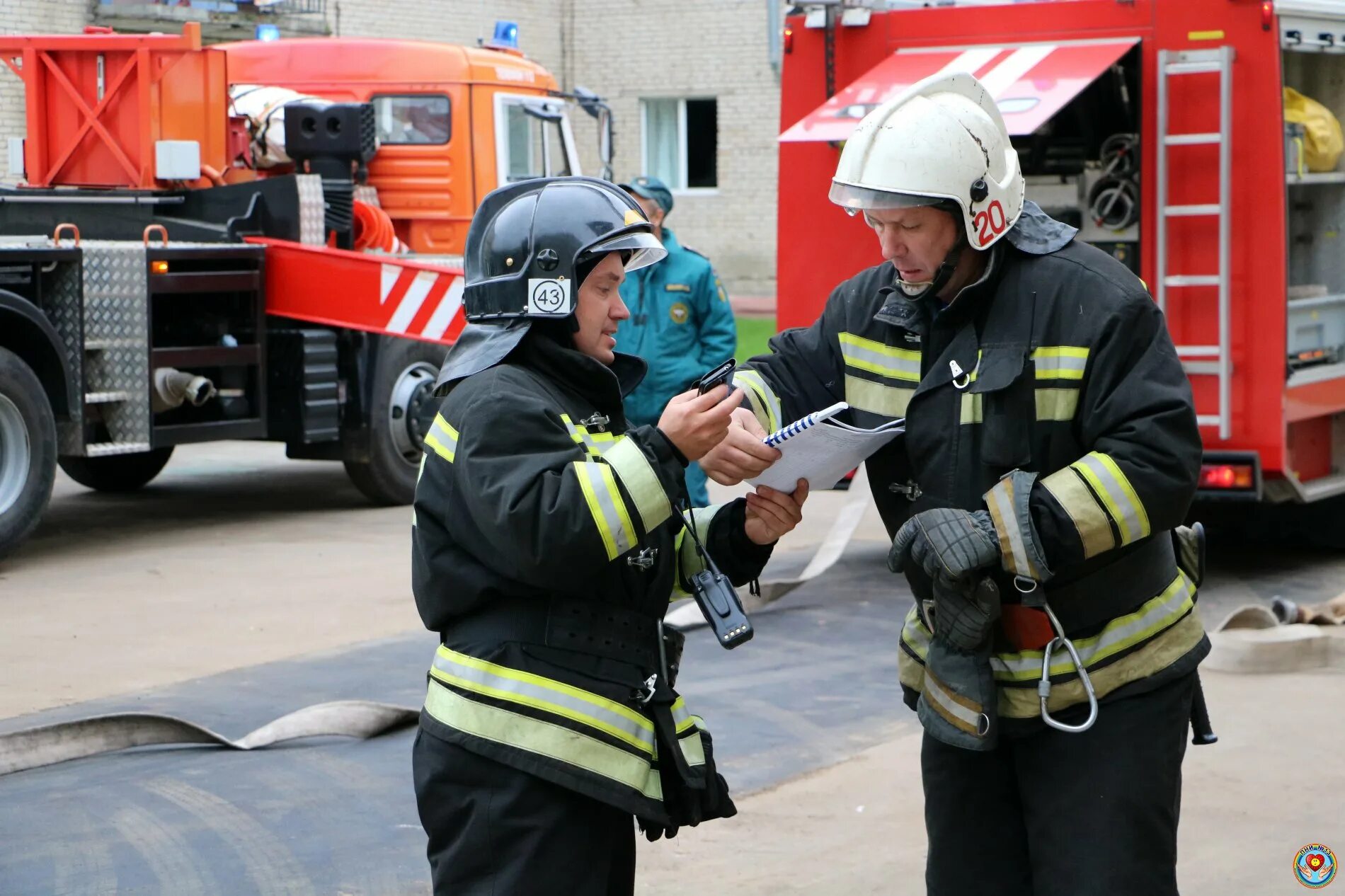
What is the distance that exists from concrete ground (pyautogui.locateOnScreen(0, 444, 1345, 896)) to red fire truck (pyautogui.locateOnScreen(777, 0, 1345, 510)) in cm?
93

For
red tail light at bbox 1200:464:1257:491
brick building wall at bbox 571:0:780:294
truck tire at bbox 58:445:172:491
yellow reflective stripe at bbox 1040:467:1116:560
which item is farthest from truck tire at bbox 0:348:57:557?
brick building wall at bbox 571:0:780:294

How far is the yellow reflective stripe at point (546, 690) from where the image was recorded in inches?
101

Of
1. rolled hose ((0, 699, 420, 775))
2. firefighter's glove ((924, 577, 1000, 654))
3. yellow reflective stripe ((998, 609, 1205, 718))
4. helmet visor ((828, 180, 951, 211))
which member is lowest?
rolled hose ((0, 699, 420, 775))

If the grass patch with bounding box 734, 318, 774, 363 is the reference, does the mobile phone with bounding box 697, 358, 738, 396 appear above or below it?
above

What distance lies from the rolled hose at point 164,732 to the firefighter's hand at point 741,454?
2789 millimetres

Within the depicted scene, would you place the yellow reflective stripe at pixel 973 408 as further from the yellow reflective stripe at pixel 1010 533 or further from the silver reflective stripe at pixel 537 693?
the silver reflective stripe at pixel 537 693

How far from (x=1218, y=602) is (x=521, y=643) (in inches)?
220

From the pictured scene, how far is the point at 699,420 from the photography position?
2.58 metres

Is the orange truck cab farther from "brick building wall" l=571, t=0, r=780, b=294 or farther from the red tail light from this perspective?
"brick building wall" l=571, t=0, r=780, b=294

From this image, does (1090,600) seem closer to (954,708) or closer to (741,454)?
(954,708)

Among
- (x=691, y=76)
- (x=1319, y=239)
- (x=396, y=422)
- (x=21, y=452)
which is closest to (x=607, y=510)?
(x=21, y=452)

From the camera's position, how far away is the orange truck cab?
451 inches

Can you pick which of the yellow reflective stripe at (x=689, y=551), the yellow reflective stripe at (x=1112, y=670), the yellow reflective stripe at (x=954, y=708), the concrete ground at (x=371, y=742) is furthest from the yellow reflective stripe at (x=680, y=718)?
the concrete ground at (x=371, y=742)

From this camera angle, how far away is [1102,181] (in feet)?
25.5
